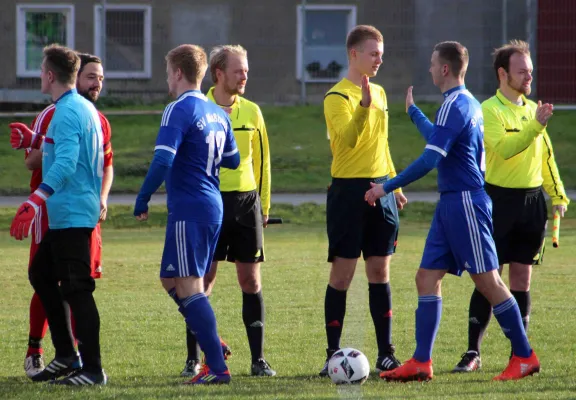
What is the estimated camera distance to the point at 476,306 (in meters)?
7.45

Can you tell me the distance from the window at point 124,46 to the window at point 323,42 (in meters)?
3.67

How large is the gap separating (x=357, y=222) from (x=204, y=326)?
4.56ft

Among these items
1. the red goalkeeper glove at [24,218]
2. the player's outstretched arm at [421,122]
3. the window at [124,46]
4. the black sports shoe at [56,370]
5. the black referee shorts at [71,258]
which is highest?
the window at [124,46]

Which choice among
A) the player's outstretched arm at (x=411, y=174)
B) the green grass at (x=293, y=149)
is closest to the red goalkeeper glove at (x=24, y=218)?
the player's outstretched arm at (x=411, y=174)

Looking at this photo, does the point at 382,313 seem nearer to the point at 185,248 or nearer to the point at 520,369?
the point at 520,369

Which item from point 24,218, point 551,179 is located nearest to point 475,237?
point 551,179

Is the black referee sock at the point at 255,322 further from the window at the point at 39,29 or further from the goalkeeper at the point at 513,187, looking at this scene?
the window at the point at 39,29

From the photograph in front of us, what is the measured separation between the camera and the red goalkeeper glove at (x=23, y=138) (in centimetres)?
663

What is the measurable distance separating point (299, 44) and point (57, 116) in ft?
61.5

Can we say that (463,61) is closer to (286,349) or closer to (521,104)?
(521,104)

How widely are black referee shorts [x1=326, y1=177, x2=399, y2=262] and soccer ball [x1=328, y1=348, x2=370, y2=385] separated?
2.76 ft

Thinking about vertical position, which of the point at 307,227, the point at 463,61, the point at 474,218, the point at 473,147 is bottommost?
the point at 307,227

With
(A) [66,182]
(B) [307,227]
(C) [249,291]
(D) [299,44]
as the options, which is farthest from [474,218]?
(D) [299,44]

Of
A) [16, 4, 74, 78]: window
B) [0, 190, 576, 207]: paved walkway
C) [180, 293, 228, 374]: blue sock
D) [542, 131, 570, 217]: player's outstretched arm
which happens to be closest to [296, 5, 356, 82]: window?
[0, 190, 576, 207]: paved walkway
